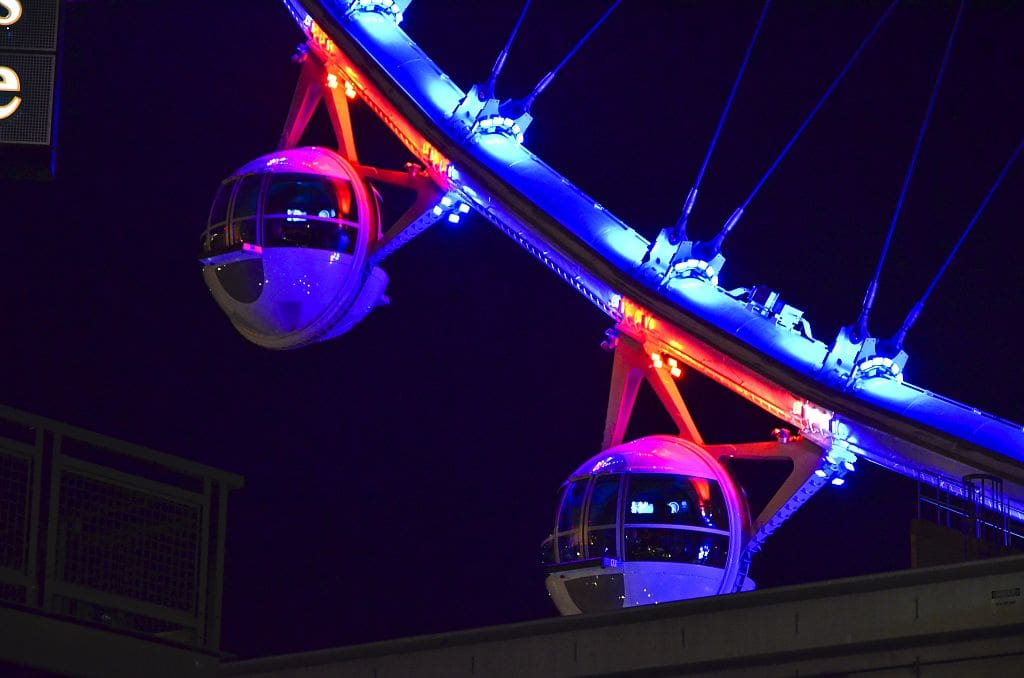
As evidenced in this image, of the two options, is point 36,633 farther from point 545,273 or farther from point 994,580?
point 545,273

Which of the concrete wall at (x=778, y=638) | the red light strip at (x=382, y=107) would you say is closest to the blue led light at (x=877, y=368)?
the red light strip at (x=382, y=107)

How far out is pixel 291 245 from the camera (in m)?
30.8

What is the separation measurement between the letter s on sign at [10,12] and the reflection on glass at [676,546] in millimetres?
14422

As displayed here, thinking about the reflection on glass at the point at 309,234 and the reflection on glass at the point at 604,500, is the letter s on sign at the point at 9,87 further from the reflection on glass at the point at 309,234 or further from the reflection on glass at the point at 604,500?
the reflection on glass at the point at 309,234

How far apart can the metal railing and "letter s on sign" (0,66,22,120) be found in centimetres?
224

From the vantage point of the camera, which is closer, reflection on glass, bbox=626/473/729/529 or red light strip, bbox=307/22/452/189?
reflection on glass, bbox=626/473/729/529

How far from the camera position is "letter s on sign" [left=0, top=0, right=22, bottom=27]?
15.4 meters

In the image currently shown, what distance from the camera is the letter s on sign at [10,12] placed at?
605 inches

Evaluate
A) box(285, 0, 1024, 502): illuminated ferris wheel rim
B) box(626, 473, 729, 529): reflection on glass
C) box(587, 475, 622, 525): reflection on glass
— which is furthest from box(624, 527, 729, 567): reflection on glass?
box(285, 0, 1024, 502): illuminated ferris wheel rim

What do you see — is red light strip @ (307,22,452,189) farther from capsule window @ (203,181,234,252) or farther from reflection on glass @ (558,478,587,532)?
reflection on glass @ (558,478,587,532)

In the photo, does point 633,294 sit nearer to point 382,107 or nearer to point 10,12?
point 382,107

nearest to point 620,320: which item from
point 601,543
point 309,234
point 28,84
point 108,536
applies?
point 601,543

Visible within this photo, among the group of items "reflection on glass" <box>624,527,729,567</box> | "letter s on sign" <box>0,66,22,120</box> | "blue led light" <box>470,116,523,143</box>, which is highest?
"blue led light" <box>470,116,523,143</box>

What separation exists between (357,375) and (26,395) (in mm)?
7181
